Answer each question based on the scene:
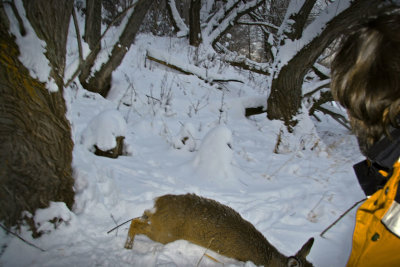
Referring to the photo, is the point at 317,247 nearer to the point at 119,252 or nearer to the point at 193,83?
the point at 119,252

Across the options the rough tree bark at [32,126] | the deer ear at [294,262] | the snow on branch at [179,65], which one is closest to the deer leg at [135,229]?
the rough tree bark at [32,126]

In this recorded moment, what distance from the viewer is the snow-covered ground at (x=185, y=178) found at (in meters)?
1.69

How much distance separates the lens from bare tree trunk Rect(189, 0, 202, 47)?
9281 mm

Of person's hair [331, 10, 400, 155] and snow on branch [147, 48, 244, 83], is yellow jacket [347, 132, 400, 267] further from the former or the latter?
snow on branch [147, 48, 244, 83]

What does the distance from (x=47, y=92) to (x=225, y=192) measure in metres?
2.12

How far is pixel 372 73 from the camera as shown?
100 centimetres

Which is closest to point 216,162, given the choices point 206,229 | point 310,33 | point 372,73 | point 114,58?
point 206,229

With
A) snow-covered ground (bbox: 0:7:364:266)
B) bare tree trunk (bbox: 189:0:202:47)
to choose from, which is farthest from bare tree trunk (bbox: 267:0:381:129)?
bare tree trunk (bbox: 189:0:202:47)

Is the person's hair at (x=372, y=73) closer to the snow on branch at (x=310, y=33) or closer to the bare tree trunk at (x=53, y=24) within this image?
the bare tree trunk at (x=53, y=24)

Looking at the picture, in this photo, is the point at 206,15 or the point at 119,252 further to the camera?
the point at 206,15

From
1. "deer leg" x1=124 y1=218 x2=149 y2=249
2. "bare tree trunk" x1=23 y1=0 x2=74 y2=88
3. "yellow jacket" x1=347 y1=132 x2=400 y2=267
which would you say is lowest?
"deer leg" x1=124 y1=218 x2=149 y2=249

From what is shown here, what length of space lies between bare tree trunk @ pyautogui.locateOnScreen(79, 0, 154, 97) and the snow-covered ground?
25 cm

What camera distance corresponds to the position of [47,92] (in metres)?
1.48

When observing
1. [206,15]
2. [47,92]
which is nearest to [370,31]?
[47,92]
